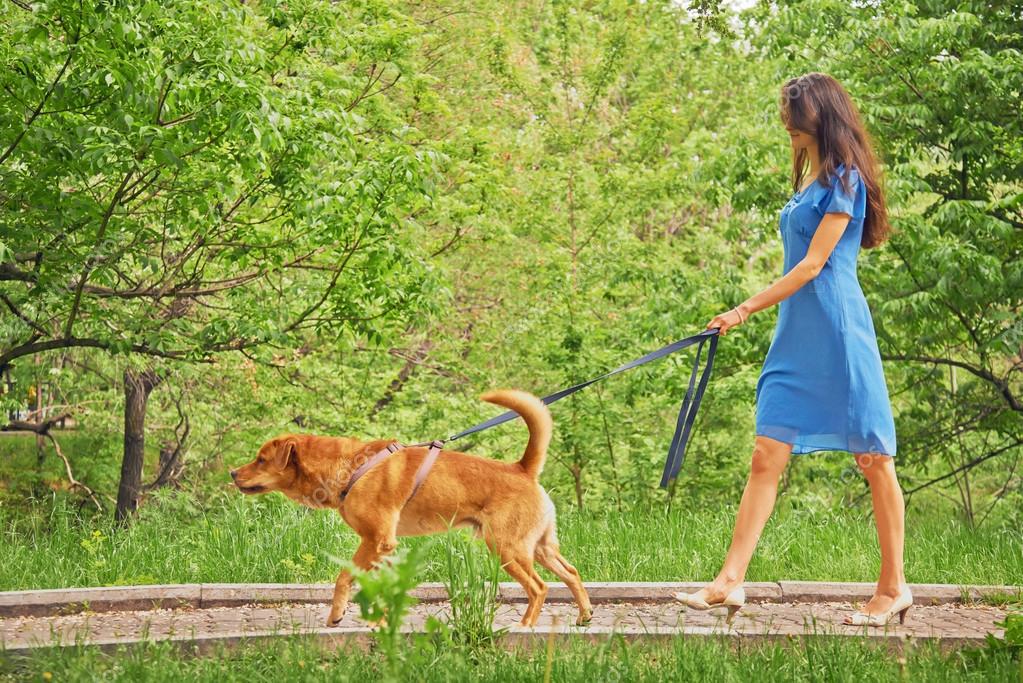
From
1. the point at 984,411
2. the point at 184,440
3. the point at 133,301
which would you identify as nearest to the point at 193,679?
the point at 133,301

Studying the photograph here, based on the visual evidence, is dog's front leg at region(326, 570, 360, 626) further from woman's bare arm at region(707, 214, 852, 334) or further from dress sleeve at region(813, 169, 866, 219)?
dress sleeve at region(813, 169, 866, 219)

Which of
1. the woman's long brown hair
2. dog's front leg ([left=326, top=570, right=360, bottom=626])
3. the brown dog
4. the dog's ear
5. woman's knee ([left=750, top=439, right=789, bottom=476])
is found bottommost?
dog's front leg ([left=326, top=570, right=360, bottom=626])

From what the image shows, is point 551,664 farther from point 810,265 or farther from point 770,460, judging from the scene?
point 810,265

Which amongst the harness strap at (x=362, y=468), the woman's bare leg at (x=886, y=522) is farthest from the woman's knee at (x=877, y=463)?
the harness strap at (x=362, y=468)

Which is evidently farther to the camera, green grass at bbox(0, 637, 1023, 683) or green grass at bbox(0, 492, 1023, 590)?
green grass at bbox(0, 492, 1023, 590)

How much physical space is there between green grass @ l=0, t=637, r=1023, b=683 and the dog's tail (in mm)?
824

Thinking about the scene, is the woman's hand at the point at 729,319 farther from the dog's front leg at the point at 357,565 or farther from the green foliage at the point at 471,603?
the dog's front leg at the point at 357,565

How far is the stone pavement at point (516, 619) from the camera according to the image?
466 centimetres

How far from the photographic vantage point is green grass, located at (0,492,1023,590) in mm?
6492

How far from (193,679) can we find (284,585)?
2195mm

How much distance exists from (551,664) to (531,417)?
1123 millimetres

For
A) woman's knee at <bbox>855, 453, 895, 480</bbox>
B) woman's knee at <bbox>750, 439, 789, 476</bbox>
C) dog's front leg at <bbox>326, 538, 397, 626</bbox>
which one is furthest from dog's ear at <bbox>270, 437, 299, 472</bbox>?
woman's knee at <bbox>855, 453, 895, 480</bbox>

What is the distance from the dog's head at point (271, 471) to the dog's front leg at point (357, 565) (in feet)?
1.39

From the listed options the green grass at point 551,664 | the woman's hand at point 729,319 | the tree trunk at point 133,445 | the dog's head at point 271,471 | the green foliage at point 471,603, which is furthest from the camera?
the tree trunk at point 133,445
